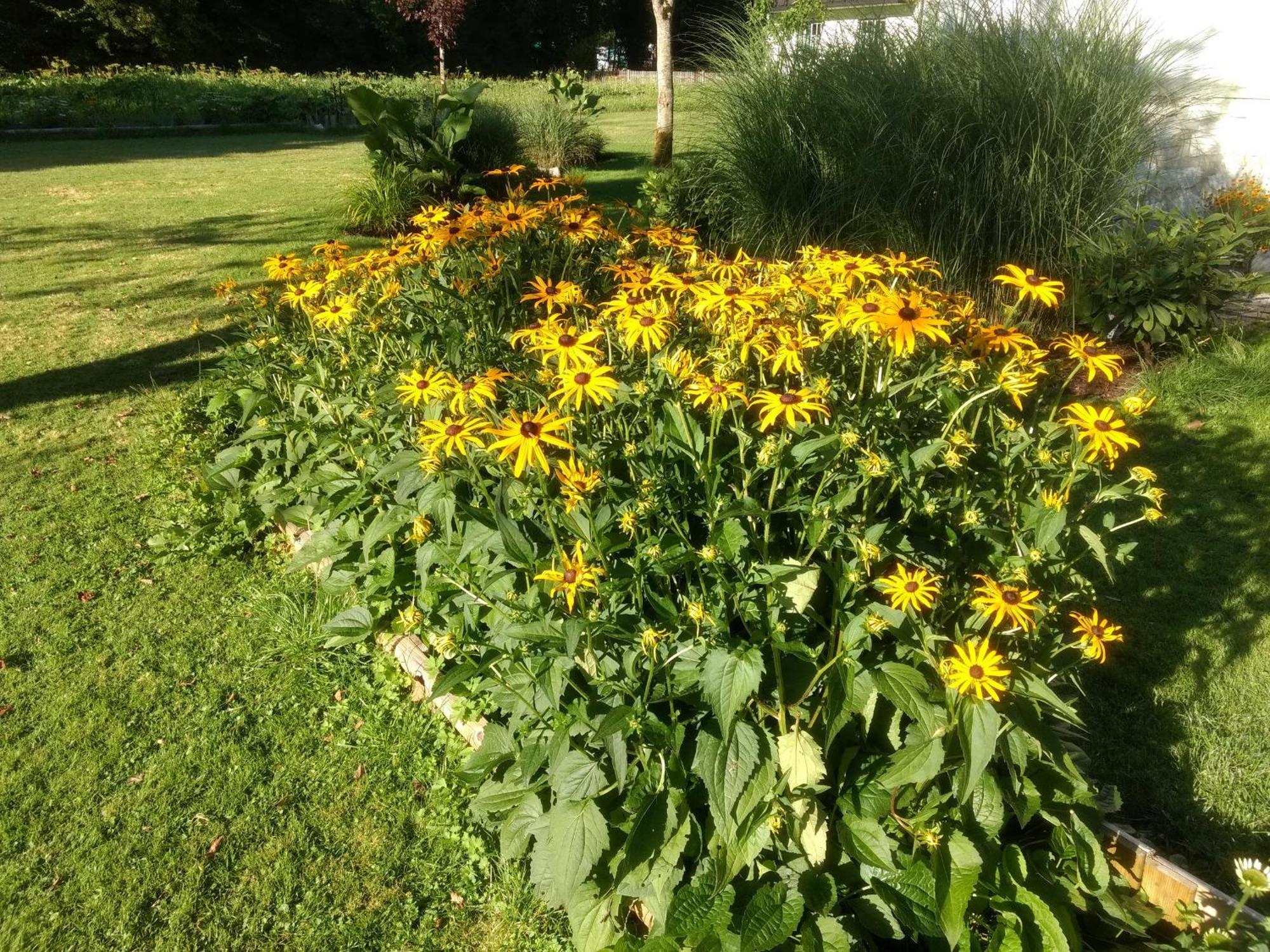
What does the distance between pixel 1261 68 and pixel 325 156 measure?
13712mm

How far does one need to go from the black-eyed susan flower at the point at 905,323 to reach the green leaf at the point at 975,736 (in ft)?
2.21

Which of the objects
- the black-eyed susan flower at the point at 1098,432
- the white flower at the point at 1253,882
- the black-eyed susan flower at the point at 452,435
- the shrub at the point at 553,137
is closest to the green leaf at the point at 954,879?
the white flower at the point at 1253,882

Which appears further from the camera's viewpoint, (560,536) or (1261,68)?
(1261,68)

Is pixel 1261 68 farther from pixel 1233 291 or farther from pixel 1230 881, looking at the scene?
pixel 1230 881

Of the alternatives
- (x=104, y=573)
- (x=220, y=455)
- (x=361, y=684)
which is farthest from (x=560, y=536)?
(x=104, y=573)

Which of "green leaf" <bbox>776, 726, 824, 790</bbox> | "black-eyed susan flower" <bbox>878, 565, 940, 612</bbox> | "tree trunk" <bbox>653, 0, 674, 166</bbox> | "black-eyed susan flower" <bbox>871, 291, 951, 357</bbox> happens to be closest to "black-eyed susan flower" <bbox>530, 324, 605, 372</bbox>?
"black-eyed susan flower" <bbox>871, 291, 951, 357</bbox>

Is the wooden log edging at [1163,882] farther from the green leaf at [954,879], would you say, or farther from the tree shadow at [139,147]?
the tree shadow at [139,147]

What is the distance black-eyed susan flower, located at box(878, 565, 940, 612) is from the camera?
1466 millimetres

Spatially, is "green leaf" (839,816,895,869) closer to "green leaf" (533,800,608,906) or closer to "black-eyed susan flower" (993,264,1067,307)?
"green leaf" (533,800,608,906)

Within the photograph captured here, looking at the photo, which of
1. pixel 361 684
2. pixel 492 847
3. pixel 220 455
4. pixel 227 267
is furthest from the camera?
pixel 227 267

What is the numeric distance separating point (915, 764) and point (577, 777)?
0.66 metres

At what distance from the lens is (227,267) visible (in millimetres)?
7461

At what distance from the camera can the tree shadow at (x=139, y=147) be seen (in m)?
13.7

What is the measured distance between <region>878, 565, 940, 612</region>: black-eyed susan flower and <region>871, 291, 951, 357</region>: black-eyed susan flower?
1.43ft
